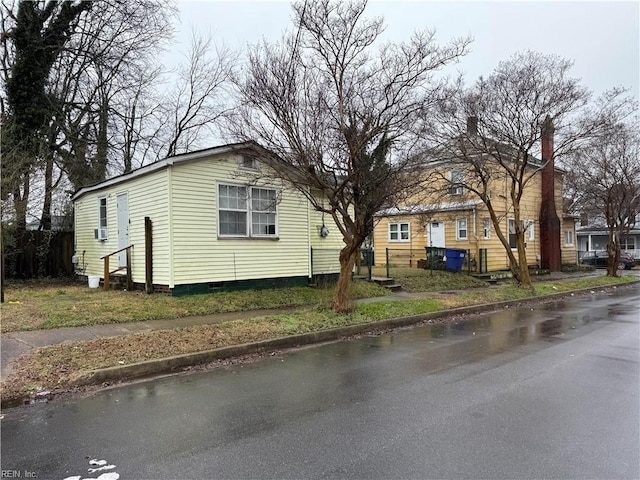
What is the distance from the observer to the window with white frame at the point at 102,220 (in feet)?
49.4

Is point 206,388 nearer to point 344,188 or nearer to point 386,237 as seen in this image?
point 344,188

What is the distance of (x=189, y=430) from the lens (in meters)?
4.26

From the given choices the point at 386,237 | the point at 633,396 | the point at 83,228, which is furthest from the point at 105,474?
the point at 386,237

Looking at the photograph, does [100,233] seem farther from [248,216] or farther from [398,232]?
[398,232]

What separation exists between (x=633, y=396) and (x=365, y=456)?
3.45 m

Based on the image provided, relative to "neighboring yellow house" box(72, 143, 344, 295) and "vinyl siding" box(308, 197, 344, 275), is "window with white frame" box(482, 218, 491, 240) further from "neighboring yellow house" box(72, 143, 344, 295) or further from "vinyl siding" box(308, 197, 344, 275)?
"neighboring yellow house" box(72, 143, 344, 295)

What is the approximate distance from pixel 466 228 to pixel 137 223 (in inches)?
664

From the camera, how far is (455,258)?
2155 cm

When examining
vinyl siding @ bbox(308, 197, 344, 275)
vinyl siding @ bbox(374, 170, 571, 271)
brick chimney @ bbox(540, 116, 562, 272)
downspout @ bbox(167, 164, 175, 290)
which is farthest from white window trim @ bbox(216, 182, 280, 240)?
brick chimney @ bbox(540, 116, 562, 272)

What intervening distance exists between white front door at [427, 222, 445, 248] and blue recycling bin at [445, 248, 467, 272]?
3.13 meters

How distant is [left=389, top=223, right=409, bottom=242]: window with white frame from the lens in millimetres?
26250

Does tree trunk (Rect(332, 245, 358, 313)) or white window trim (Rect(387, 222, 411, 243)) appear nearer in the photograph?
tree trunk (Rect(332, 245, 358, 313))

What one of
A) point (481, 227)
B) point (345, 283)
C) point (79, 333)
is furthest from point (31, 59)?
point (481, 227)

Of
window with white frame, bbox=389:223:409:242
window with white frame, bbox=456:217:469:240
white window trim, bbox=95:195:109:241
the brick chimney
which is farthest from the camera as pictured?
the brick chimney
